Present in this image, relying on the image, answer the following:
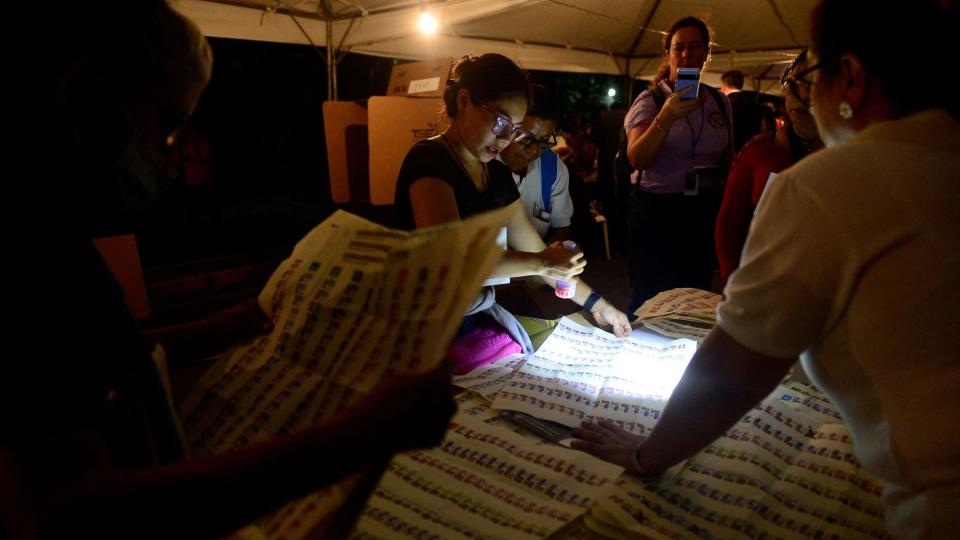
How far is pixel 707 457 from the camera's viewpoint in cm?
94

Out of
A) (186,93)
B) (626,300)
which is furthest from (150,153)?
(626,300)

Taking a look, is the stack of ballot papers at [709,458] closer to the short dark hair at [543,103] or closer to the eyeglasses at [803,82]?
the eyeglasses at [803,82]

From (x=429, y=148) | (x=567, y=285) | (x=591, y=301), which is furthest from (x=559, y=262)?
(x=429, y=148)

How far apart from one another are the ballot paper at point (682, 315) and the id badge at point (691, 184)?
575 millimetres

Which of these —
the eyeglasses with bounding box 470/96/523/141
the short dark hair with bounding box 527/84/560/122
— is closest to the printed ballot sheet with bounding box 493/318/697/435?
the eyeglasses with bounding box 470/96/523/141

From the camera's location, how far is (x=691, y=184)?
221cm

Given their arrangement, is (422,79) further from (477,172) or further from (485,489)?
(485,489)

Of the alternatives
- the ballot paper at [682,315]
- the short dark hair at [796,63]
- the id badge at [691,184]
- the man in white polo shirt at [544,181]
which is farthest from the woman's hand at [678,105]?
the short dark hair at [796,63]

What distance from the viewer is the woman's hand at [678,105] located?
6.63 feet

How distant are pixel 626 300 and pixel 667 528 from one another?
3469 mm

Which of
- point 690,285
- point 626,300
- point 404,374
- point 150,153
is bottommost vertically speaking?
point 626,300

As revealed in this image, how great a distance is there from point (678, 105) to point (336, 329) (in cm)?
177

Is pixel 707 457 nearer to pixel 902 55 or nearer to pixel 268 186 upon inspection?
pixel 902 55

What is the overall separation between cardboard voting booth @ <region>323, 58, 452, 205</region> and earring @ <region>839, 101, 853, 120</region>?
2508mm
